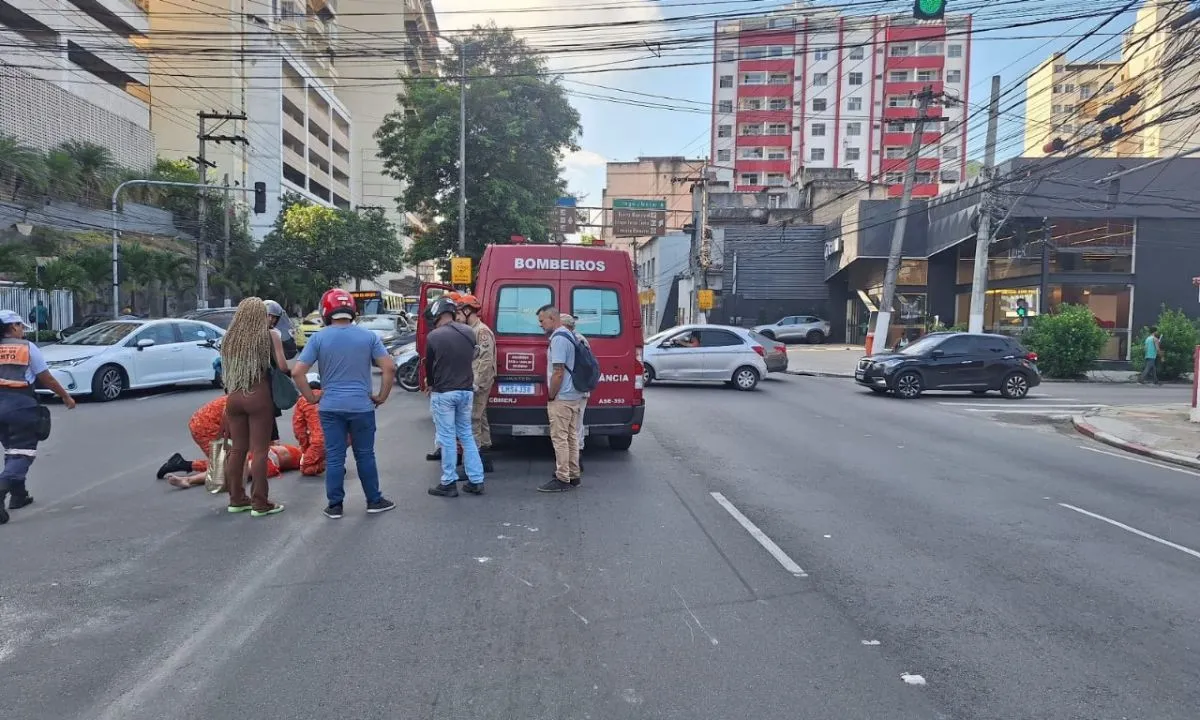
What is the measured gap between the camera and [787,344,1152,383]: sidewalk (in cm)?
2609

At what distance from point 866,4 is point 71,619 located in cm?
1482

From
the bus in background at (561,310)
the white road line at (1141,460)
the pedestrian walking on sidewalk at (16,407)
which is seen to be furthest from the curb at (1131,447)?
the pedestrian walking on sidewalk at (16,407)

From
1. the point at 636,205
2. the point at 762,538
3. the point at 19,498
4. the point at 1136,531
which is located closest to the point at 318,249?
the point at 636,205

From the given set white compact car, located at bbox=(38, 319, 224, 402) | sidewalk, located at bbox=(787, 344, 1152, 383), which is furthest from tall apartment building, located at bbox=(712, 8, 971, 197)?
white compact car, located at bbox=(38, 319, 224, 402)

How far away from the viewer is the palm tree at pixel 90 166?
107 feet

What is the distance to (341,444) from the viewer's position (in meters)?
6.70

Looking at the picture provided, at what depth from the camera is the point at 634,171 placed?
75.5m

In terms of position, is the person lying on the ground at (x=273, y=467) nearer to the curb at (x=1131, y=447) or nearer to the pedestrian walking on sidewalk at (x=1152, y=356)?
the curb at (x=1131, y=447)

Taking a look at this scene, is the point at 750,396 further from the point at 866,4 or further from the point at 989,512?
the point at 989,512

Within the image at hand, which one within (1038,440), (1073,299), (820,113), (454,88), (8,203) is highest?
(820,113)

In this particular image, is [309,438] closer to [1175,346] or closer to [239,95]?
[1175,346]

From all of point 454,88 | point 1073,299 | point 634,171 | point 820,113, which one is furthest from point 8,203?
point 820,113

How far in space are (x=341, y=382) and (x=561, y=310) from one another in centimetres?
347

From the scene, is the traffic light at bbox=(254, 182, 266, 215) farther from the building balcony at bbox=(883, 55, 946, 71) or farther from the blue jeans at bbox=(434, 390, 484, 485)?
the building balcony at bbox=(883, 55, 946, 71)
